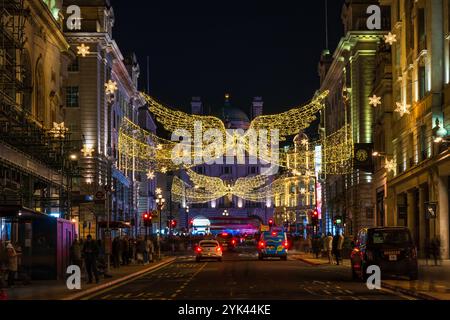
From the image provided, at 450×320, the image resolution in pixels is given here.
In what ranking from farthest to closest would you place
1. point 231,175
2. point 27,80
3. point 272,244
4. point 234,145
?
point 231,175 → point 272,244 → point 234,145 → point 27,80

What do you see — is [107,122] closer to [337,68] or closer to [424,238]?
[337,68]

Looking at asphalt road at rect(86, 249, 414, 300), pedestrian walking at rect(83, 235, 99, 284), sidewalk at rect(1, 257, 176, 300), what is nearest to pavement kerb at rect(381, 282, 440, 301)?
asphalt road at rect(86, 249, 414, 300)

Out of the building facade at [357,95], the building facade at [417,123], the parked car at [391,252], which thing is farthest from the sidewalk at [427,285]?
the building facade at [357,95]

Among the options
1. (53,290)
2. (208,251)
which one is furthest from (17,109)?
(208,251)

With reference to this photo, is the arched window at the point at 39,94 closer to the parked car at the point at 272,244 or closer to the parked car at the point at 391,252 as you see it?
the parked car at the point at 272,244

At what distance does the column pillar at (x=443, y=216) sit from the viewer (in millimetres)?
54125

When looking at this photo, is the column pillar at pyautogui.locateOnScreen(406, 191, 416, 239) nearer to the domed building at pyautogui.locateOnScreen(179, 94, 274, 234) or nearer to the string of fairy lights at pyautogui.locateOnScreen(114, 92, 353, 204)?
the string of fairy lights at pyautogui.locateOnScreen(114, 92, 353, 204)

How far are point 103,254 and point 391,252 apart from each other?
1757 centimetres

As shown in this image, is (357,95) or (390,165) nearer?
(390,165)

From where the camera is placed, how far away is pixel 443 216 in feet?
178

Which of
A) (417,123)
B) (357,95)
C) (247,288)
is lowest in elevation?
(247,288)

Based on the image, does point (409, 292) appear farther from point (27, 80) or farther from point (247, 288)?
point (27, 80)

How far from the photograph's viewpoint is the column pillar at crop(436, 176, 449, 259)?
178 ft

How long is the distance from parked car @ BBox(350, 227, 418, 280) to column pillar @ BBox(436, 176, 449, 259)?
59.8 feet
